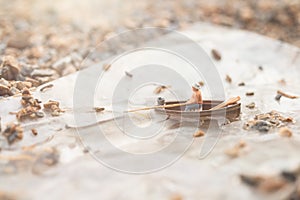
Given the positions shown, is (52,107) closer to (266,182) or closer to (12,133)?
(12,133)

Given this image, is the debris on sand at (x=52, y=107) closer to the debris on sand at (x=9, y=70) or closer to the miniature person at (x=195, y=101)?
the debris on sand at (x=9, y=70)

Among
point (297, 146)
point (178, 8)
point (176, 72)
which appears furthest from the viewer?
point (178, 8)

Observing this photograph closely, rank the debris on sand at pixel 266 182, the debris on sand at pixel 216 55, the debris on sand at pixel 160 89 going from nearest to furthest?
the debris on sand at pixel 266 182 < the debris on sand at pixel 160 89 < the debris on sand at pixel 216 55

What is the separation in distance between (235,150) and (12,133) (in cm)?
125

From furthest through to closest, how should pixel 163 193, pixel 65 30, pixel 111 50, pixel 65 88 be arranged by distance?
pixel 65 30 → pixel 111 50 → pixel 65 88 → pixel 163 193

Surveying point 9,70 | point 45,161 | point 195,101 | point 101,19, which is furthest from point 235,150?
point 101,19

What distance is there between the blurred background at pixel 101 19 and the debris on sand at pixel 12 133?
125 centimetres

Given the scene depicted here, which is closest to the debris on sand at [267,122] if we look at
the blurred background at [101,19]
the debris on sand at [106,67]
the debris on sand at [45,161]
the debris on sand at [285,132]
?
the debris on sand at [285,132]

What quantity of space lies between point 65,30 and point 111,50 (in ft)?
2.38

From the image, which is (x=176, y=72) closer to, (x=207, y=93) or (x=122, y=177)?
(x=207, y=93)

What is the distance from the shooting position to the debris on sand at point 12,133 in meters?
2.23

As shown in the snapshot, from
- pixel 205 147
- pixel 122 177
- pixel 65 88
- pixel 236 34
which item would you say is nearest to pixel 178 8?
pixel 236 34

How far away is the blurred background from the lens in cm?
369

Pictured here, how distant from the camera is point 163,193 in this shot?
6.15 ft
